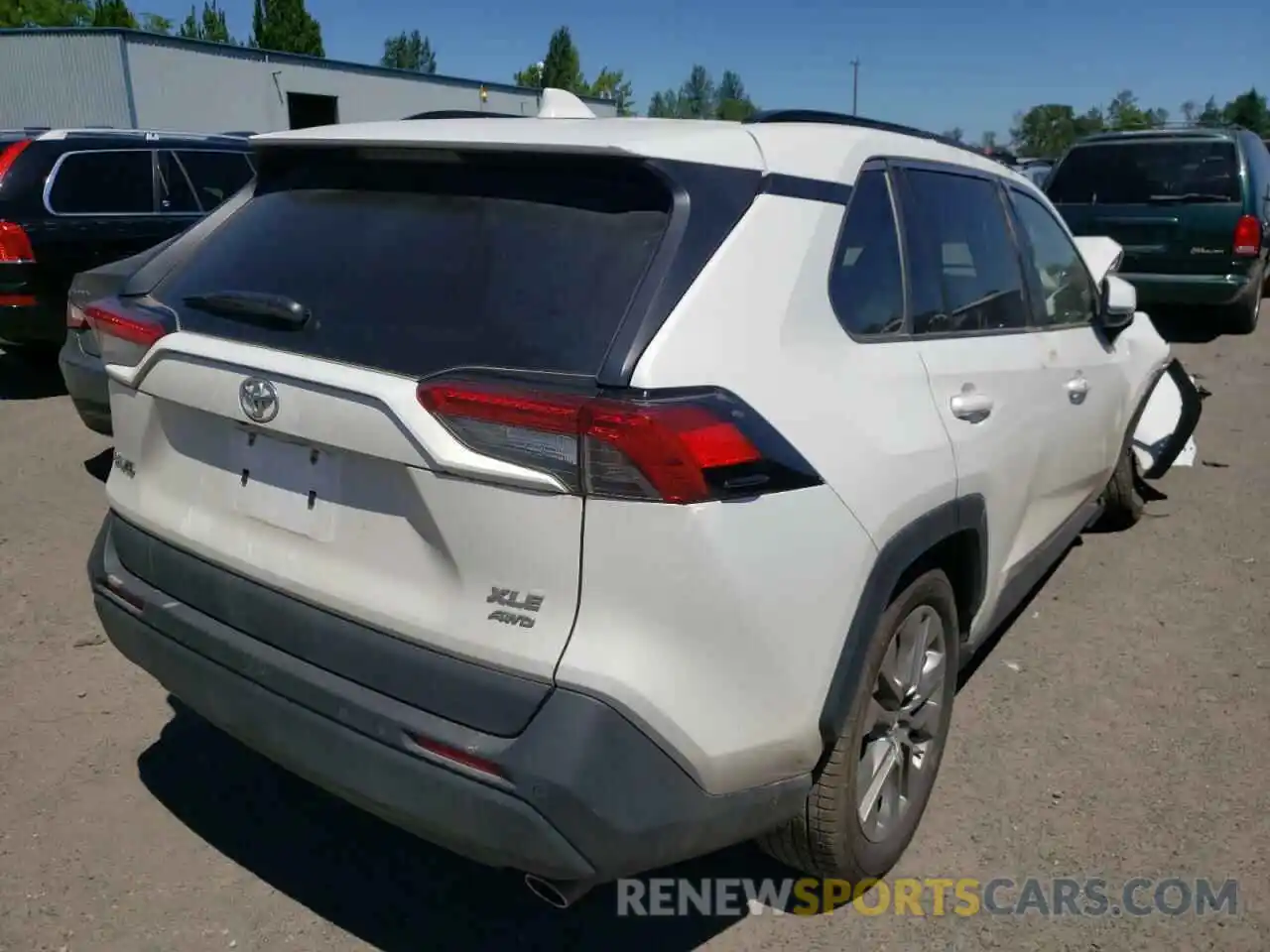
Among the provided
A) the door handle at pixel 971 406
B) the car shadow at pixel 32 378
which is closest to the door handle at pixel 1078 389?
the door handle at pixel 971 406

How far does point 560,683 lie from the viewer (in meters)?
1.86

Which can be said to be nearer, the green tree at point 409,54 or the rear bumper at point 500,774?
the rear bumper at point 500,774

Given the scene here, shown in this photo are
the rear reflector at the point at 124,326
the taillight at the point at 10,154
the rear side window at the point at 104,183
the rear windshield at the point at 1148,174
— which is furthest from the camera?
the rear windshield at the point at 1148,174

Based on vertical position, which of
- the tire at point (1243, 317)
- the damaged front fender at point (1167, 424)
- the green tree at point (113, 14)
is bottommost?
the tire at point (1243, 317)

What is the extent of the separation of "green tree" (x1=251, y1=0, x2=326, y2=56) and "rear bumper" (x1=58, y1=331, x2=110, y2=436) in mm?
59164

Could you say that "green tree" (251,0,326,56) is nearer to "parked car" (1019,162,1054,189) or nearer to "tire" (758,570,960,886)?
"parked car" (1019,162,1054,189)

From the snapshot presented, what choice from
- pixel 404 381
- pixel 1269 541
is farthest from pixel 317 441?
pixel 1269 541

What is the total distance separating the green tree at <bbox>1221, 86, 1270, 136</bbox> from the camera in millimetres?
60656

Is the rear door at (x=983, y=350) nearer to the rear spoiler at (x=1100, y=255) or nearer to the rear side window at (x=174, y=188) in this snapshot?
the rear spoiler at (x=1100, y=255)

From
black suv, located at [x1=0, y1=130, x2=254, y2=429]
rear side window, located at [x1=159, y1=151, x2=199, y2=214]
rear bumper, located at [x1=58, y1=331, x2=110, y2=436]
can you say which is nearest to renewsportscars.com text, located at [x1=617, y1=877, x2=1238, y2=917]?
rear bumper, located at [x1=58, y1=331, x2=110, y2=436]

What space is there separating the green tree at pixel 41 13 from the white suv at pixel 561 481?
188ft

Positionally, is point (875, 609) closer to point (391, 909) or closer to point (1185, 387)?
point (391, 909)

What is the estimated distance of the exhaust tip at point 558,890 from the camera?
6.51 feet

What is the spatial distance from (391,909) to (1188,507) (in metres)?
4.82
